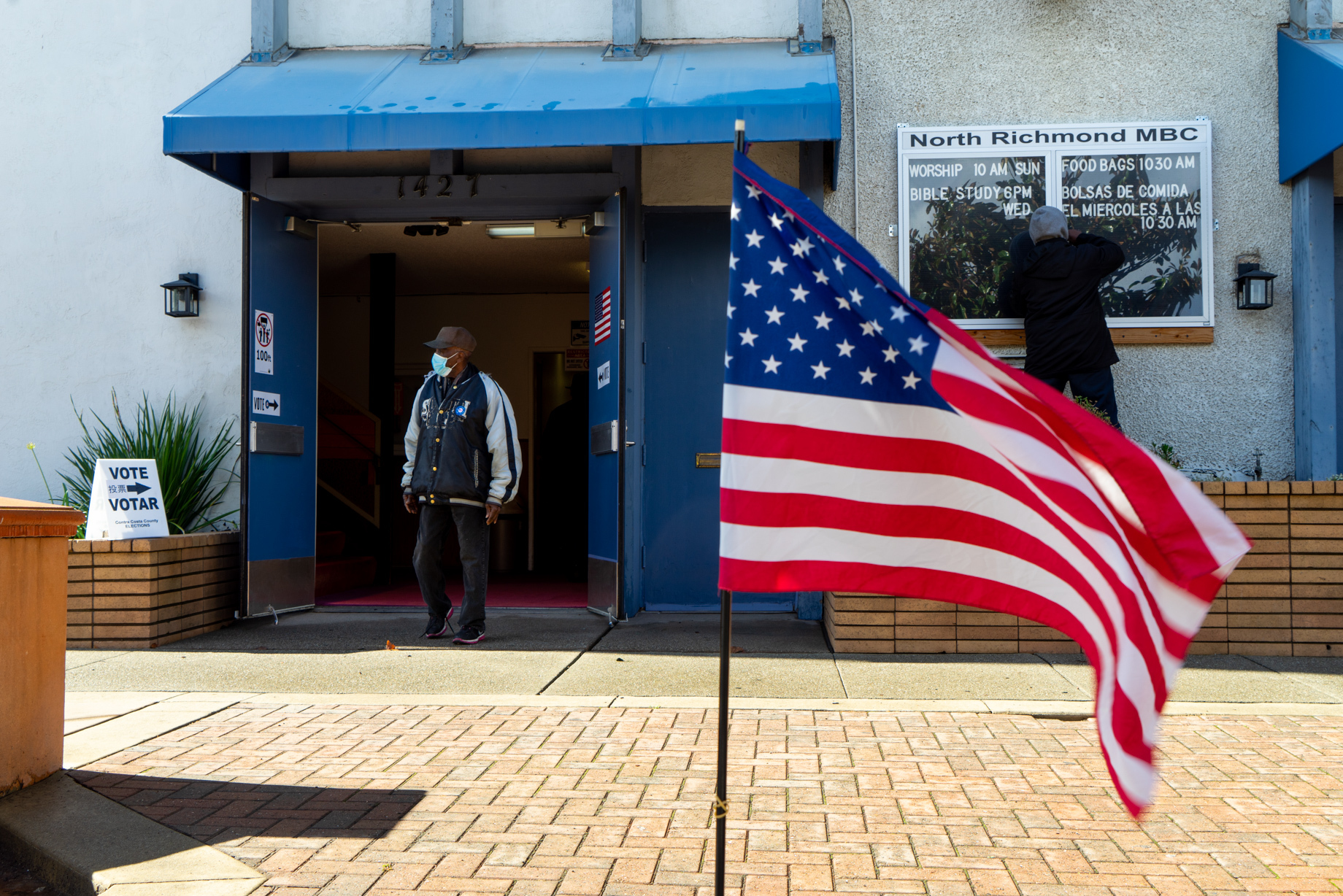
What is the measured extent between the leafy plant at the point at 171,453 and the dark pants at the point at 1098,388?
19.5 feet

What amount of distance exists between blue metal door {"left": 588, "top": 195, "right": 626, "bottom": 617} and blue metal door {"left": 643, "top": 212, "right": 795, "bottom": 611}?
1.25 ft

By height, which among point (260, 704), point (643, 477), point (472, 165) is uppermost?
point (472, 165)

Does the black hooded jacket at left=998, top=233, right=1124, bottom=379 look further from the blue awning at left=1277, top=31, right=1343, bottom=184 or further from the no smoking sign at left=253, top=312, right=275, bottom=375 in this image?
the no smoking sign at left=253, top=312, right=275, bottom=375

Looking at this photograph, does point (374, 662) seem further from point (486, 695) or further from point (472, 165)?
point (472, 165)

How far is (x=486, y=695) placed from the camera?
5.35 metres

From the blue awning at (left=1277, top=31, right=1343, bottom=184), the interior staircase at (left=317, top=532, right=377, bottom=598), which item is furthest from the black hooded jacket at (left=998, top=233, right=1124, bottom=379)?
the interior staircase at (left=317, top=532, right=377, bottom=598)

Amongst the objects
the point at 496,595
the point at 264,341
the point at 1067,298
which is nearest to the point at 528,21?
the point at 264,341

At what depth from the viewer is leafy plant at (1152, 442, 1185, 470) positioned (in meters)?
6.84

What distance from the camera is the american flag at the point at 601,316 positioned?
24.4ft

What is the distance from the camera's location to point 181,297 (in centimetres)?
787

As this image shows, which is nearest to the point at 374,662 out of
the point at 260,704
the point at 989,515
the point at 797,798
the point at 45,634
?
the point at 260,704

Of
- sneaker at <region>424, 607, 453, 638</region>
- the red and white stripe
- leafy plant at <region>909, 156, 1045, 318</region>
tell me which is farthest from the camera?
leafy plant at <region>909, 156, 1045, 318</region>

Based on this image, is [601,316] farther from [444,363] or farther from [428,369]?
[428,369]

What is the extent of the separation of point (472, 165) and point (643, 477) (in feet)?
8.63
